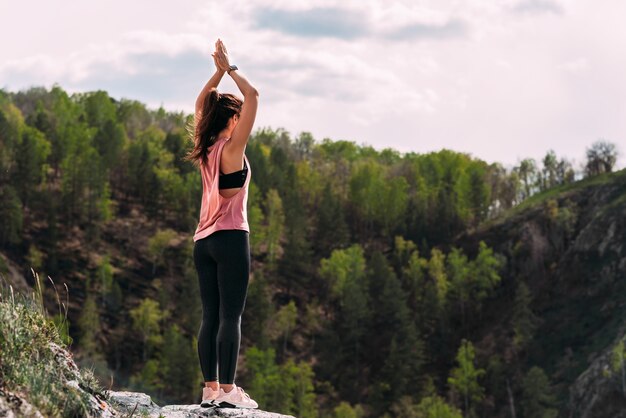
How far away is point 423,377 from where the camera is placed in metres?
87.9

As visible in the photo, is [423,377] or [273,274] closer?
[423,377]

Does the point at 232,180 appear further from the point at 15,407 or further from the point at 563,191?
the point at 563,191

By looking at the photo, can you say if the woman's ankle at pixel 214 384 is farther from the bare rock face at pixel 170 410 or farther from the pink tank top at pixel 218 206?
the pink tank top at pixel 218 206

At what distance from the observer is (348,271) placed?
99312 mm

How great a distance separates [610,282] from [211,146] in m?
92.3

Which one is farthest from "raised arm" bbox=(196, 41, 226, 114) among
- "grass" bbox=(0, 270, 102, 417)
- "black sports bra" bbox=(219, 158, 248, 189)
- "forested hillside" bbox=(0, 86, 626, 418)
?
"forested hillside" bbox=(0, 86, 626, 418)

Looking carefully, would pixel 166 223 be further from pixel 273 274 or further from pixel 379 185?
pixel 379 185

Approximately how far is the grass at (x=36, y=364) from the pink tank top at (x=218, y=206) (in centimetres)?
136

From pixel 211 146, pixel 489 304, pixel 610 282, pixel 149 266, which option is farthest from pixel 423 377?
pixel 211 146

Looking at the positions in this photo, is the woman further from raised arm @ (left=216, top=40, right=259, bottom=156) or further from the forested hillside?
the forested hillside

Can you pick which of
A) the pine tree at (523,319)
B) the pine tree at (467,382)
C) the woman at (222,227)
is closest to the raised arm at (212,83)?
the woman at (222,227)

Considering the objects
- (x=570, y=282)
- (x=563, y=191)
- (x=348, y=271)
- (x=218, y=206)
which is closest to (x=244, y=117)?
(x=218, y=206)

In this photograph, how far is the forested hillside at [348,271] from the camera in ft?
273

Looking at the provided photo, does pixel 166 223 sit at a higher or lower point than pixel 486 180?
lower
